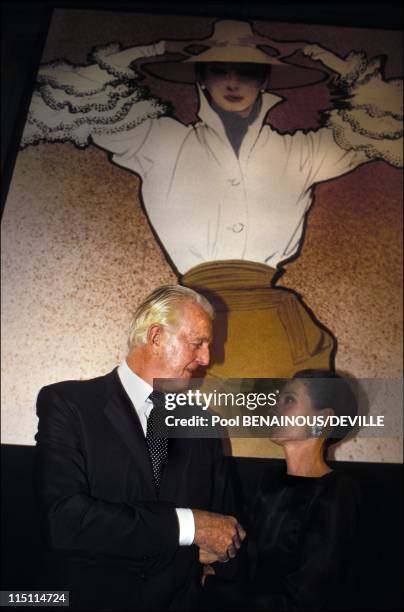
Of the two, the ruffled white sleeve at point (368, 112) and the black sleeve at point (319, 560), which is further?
the ruffled white sleeve at point (368, 112)

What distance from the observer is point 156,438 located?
6.57ft

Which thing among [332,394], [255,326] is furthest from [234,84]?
[332,394]

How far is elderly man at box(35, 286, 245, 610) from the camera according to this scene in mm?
1860

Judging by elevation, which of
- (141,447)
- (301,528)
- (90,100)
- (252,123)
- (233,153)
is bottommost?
(301,528)

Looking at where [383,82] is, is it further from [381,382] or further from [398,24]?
[381,382]

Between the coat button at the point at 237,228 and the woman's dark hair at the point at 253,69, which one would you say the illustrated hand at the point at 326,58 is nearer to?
the woman's dark hair at the point at 253,69

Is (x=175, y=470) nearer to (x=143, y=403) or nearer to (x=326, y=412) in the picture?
(x=143, y=403)

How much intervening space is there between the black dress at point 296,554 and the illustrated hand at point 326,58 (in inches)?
78.0

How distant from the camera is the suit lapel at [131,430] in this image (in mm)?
1962

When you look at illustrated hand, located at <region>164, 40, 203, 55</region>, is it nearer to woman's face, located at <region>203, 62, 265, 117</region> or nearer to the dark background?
woman's face, located at <region>203, 62, 265, 117</region>

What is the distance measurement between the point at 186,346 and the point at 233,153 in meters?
1.01

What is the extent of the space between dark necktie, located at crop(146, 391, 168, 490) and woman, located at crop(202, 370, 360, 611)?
345 millimetres

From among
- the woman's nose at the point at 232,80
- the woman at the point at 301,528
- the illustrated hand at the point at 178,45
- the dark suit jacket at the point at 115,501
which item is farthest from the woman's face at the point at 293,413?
the illustrated hand at the point at 178,45

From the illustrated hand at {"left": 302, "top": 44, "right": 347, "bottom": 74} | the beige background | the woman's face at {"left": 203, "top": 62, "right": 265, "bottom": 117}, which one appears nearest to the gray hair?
the beige background
